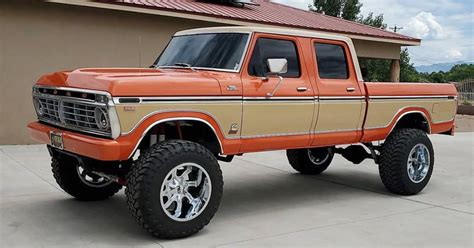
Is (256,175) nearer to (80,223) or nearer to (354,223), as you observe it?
(354,223)

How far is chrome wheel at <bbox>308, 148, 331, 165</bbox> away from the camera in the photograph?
823 centimetres

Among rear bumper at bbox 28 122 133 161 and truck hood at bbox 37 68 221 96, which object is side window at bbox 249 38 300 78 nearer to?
truck hood at bbox 37 68 221 96

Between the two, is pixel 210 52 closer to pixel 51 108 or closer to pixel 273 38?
pixel 273 38

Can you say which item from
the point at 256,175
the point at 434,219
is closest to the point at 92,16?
the point at 256,175

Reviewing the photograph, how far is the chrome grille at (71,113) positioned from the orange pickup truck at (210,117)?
14mm

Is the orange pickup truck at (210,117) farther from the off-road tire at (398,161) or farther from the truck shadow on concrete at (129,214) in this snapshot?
the truck shadow on concrete at (129,214)

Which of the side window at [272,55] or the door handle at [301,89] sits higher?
the side window at [272,55]

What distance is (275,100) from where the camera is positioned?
5582 millimetres

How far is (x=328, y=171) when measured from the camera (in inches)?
344

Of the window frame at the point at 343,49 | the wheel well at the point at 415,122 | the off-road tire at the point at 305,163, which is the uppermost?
the window frame at the point at 343,49

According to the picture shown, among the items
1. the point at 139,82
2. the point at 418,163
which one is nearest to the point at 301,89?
the point at 139,82

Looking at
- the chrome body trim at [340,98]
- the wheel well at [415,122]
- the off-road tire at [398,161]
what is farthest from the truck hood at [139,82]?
the wheel well at [415,122]

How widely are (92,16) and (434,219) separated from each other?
845cm

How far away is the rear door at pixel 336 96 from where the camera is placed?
6102mm
